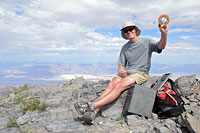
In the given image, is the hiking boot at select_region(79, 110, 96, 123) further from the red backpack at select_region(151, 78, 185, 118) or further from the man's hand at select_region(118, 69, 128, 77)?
the red backpack at select_region(151, 78, 185, 118)

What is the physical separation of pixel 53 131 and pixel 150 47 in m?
4.22

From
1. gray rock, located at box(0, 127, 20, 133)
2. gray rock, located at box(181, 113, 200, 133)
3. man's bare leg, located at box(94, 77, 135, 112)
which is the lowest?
gray rock, located at box(0, 127, 20, 133)

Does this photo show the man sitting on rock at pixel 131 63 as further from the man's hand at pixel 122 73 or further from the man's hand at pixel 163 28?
the man's hand at pixel 163 28

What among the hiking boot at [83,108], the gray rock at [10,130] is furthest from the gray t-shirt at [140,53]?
the gray rock at [10,130]

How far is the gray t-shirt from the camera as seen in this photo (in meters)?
5.99

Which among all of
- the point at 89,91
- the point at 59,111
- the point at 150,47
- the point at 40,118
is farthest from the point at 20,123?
the point at 150,47

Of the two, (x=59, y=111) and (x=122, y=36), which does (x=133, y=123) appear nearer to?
(x=59, y=111)

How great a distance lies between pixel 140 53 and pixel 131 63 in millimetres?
505

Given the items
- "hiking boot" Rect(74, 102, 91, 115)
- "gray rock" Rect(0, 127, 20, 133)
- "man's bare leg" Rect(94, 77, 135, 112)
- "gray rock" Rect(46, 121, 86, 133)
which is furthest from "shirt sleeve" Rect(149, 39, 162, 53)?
"gray rock" Rect(0, 127, 20, 133)

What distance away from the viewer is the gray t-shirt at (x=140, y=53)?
5988 mm

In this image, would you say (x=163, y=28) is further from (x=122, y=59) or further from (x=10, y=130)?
(x=10, y=130)

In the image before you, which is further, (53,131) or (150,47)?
(150,47)

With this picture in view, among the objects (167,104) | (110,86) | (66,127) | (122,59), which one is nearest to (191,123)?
(167,104)

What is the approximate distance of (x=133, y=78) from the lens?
5660mm
